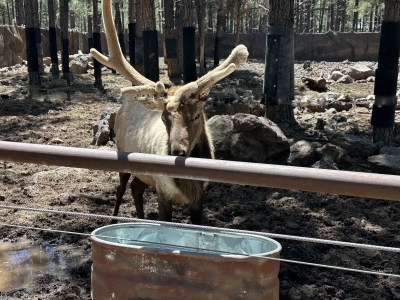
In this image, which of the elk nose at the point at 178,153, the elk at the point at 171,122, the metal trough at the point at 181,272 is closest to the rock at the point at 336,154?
the elk at the point at 171,122

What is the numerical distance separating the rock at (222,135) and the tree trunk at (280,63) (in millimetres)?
1913

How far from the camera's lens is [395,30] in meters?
7.33

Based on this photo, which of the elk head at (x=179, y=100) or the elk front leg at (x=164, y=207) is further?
the elk front leg at (x=164, y=207)

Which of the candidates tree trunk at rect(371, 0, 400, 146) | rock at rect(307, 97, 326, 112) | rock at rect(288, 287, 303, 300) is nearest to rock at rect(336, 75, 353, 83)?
rock at rect(307, 97, 326, 112)

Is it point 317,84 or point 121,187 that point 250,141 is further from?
point 317,84

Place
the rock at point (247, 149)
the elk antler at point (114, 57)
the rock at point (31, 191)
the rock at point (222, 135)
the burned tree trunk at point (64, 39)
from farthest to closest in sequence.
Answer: the burned tree trunk at point (64, 39), the rock at point (222, 135), the rock at point (247, 149), the rock at point (31, 191), the elk antler at point (114, 57)

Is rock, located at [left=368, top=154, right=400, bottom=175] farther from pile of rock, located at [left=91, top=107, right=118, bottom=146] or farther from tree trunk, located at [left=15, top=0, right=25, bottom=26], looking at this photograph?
tree trunk, located at [left=15, top=0, right=25, bottom=26]

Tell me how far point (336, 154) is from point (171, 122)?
11.6 ft

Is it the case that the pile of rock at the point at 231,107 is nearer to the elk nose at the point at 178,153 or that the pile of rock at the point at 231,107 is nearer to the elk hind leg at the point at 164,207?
the elk hind leg at the point at 164,207

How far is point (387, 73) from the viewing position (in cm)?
746

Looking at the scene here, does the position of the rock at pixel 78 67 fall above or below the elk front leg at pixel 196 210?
below

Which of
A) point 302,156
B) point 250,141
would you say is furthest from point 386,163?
point 250,141

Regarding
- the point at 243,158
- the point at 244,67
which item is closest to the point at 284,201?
the point at 243,158

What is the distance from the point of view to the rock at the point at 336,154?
6.88 m
